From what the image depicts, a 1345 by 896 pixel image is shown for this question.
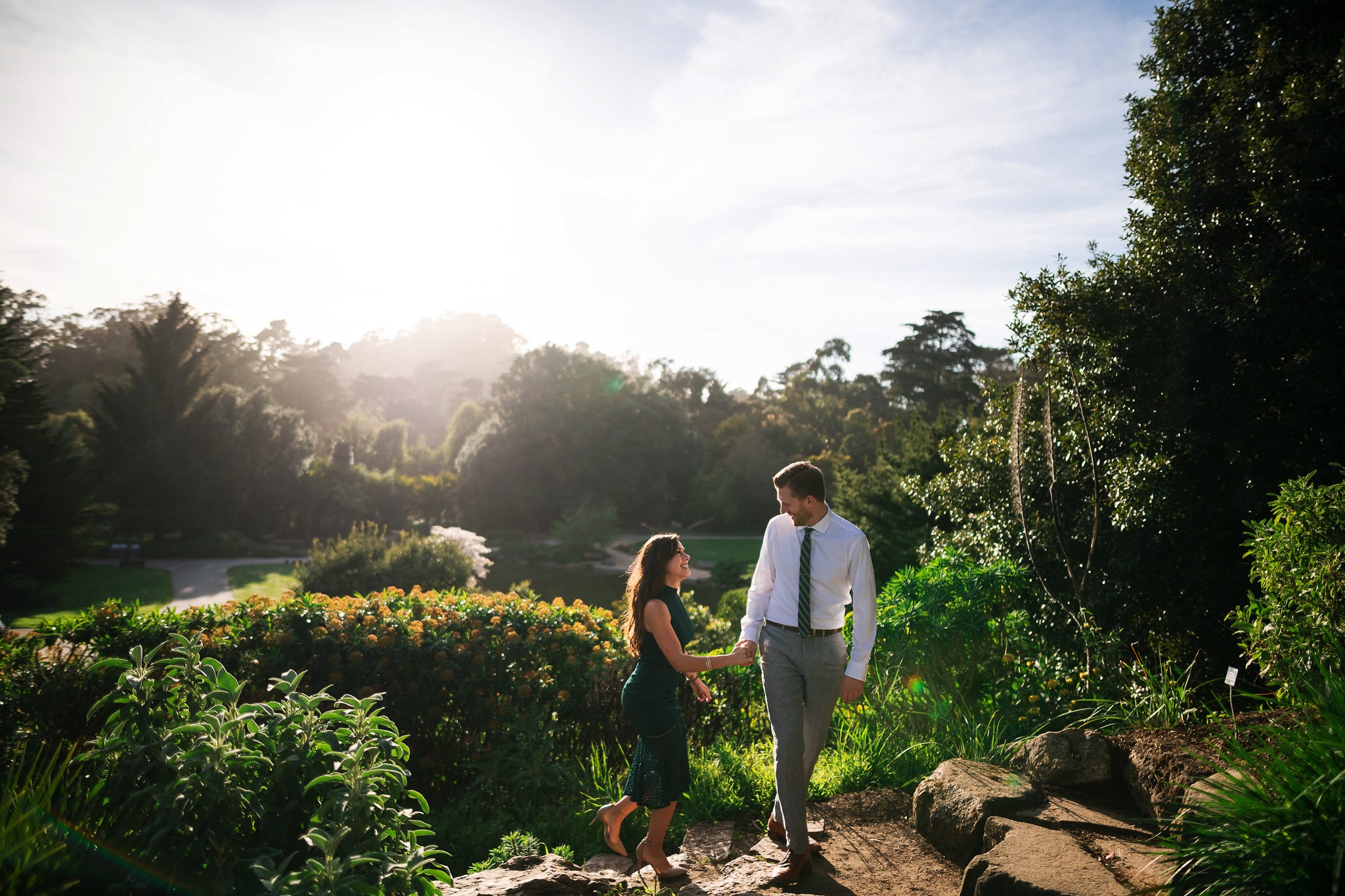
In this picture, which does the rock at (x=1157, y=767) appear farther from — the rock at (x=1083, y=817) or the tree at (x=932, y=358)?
the tree at (x=932, y=358)

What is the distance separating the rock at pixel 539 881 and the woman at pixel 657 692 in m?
0.19

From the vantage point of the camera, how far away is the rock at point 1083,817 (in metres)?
3.22

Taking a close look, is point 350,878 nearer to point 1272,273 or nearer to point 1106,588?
point 1106,588

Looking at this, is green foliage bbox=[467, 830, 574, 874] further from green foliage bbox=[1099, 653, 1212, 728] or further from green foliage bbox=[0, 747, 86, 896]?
green foliage bbox=[1099, 653, 1212, 728]

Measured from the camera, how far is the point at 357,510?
28.5 metres

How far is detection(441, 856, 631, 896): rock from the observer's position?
2.98 m

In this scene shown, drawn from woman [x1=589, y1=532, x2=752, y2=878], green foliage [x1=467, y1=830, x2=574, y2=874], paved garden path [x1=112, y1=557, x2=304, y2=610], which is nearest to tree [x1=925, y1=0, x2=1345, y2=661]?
woman [x1=589, y1=532, x2=752, y2=878]

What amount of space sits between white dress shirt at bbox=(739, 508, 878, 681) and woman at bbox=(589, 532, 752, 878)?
28 centimetres

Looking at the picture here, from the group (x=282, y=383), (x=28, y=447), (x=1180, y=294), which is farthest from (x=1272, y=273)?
(x=282, y=383)

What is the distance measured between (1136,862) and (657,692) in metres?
1.99

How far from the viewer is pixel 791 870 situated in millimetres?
3170

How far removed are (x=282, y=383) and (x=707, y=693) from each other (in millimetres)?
64035

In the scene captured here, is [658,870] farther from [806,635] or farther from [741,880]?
[806,635]

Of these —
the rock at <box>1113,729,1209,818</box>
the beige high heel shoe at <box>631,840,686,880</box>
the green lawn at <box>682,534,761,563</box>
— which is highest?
the rock at <box>1113,729,1209,818</box>
